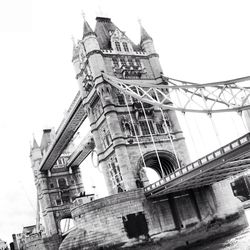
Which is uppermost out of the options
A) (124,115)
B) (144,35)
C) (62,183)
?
(144,35)

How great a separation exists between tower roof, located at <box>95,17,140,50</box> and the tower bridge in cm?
12

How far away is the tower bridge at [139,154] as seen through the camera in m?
30.0

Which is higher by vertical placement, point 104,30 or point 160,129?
point 104,30

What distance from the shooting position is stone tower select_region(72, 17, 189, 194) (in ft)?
122

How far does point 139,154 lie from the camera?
37562 millimetres

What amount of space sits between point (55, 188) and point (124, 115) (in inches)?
1254

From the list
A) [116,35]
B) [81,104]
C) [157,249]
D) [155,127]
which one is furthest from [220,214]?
[116,35]

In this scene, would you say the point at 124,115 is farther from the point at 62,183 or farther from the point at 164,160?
the point at 62,183

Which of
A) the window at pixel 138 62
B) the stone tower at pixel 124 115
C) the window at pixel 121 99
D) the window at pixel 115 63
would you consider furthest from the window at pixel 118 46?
the window at pixel 121 99

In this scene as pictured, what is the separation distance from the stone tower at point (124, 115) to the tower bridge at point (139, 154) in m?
0.10

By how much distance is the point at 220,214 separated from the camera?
36.3 m

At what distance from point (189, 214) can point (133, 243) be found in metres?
6.47

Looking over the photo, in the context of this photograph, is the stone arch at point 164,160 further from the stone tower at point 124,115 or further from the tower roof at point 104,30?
the tower roof at point 104,30

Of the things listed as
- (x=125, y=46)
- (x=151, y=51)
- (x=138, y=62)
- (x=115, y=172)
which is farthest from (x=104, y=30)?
(x=115, y=172)
